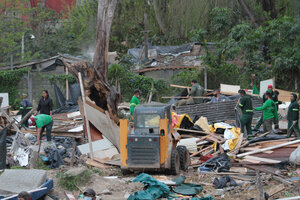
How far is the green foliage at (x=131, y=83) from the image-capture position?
23344 millimetres

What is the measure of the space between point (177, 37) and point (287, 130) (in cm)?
2070

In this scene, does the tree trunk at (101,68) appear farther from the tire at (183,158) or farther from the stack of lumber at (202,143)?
the tire at (183,158)

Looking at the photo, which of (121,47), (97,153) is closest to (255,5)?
(121,47)

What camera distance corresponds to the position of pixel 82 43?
34531mm

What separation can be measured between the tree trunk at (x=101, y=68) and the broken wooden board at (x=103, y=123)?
78cm

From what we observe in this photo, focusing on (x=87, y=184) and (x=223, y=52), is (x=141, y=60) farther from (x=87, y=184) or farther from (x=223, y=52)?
(x=87, y=184)

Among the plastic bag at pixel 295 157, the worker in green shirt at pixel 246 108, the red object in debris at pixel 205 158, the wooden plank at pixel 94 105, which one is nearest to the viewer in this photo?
the plastic bag at pixel 295 157

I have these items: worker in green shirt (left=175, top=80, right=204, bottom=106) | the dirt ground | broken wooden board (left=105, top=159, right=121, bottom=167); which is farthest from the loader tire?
worker in green shirt (left=175, top=80, right=204, bottom=106)

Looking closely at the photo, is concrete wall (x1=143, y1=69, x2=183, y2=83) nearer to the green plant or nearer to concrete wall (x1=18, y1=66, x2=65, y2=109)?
concrete wall (x1=18, y1=66, x2=65, y2=109)

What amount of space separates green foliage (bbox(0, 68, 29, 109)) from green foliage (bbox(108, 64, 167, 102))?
5.11 metres

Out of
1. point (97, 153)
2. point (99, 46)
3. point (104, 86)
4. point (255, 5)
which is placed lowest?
point (97, 153)

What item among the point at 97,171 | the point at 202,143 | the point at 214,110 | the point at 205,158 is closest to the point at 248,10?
the point at 214,110

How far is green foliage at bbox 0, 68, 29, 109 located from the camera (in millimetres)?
24609

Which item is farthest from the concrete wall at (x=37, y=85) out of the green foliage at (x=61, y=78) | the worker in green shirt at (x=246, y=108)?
the worker in green shirt at (x=246, y=108)
